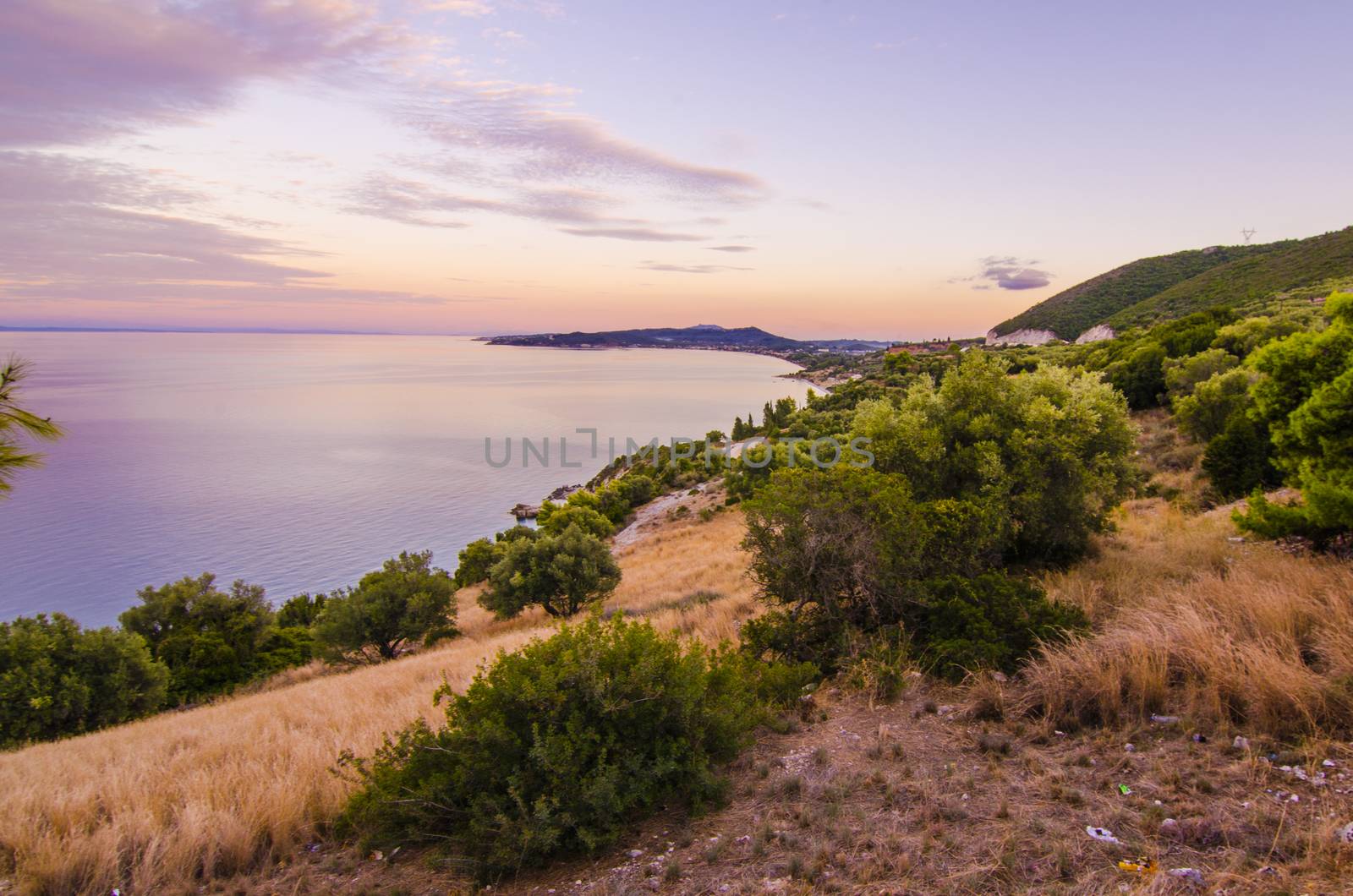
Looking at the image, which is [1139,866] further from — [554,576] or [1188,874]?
[554,576]

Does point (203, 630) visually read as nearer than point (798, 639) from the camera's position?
No

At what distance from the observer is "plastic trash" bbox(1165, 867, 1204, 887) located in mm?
2668

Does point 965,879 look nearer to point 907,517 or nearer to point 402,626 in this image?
point 907,517

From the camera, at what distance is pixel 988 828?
10.8 feet

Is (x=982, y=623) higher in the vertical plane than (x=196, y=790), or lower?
higher

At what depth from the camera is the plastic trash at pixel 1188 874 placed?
267cm

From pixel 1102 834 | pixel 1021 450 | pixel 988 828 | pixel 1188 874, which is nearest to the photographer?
pixel 1188 874

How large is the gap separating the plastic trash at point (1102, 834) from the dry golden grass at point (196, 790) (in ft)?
11.3

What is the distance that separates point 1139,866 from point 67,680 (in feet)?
65.1

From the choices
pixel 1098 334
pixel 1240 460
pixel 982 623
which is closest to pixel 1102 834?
pixel 982 623

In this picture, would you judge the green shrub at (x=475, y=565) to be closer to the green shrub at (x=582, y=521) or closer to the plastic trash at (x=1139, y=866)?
the green shrub at (x=582, y=521)

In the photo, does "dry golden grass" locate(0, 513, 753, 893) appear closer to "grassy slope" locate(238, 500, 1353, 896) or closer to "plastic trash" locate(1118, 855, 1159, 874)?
"grassy slope" locate(238, 500, 1353, 896)

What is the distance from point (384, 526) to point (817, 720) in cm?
4478

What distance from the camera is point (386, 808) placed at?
3791 millimetres
